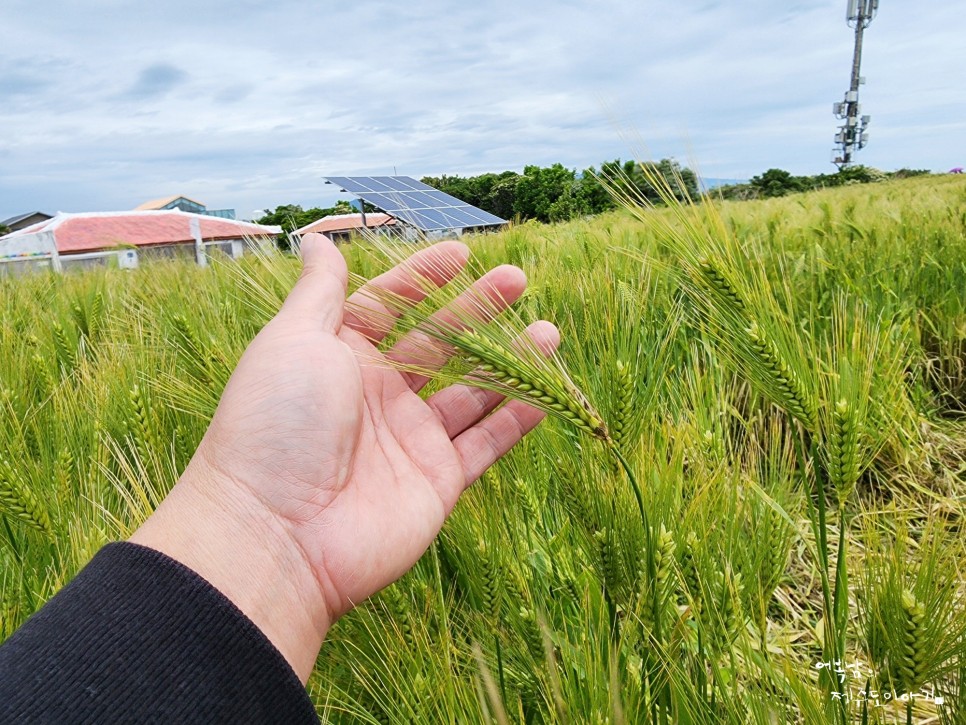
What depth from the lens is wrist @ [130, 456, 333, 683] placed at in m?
0.90

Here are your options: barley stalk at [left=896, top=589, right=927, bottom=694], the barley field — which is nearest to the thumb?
the barley field

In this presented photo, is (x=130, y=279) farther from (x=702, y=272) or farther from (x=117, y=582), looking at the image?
(x=702, y=272)

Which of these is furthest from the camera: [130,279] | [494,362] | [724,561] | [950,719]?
[130,279]

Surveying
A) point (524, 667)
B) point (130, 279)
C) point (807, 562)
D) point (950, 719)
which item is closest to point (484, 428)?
point (524, 667)

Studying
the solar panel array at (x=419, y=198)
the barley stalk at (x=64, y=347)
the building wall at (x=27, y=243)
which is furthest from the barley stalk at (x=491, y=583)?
the building wall at (x=27, y=243)

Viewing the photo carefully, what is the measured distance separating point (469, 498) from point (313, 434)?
0.33 meters

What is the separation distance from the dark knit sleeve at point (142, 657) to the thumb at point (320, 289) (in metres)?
0.52

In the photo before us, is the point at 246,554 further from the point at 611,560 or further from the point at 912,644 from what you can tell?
the point at 912,644

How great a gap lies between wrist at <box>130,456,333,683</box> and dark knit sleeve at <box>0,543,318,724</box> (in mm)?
66

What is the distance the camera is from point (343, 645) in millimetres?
1092

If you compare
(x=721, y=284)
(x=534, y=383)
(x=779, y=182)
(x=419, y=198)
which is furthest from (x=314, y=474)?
(x=779, y=182)

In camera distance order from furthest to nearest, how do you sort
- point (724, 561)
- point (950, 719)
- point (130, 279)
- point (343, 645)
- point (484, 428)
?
point (130, 279), point (484, 428), point (343, 645), point (724, 561), point (950, 719)

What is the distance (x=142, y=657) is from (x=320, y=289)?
71 centimetres

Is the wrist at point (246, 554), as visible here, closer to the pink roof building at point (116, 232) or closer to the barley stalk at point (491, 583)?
the barley stalk at point (491, 583)
